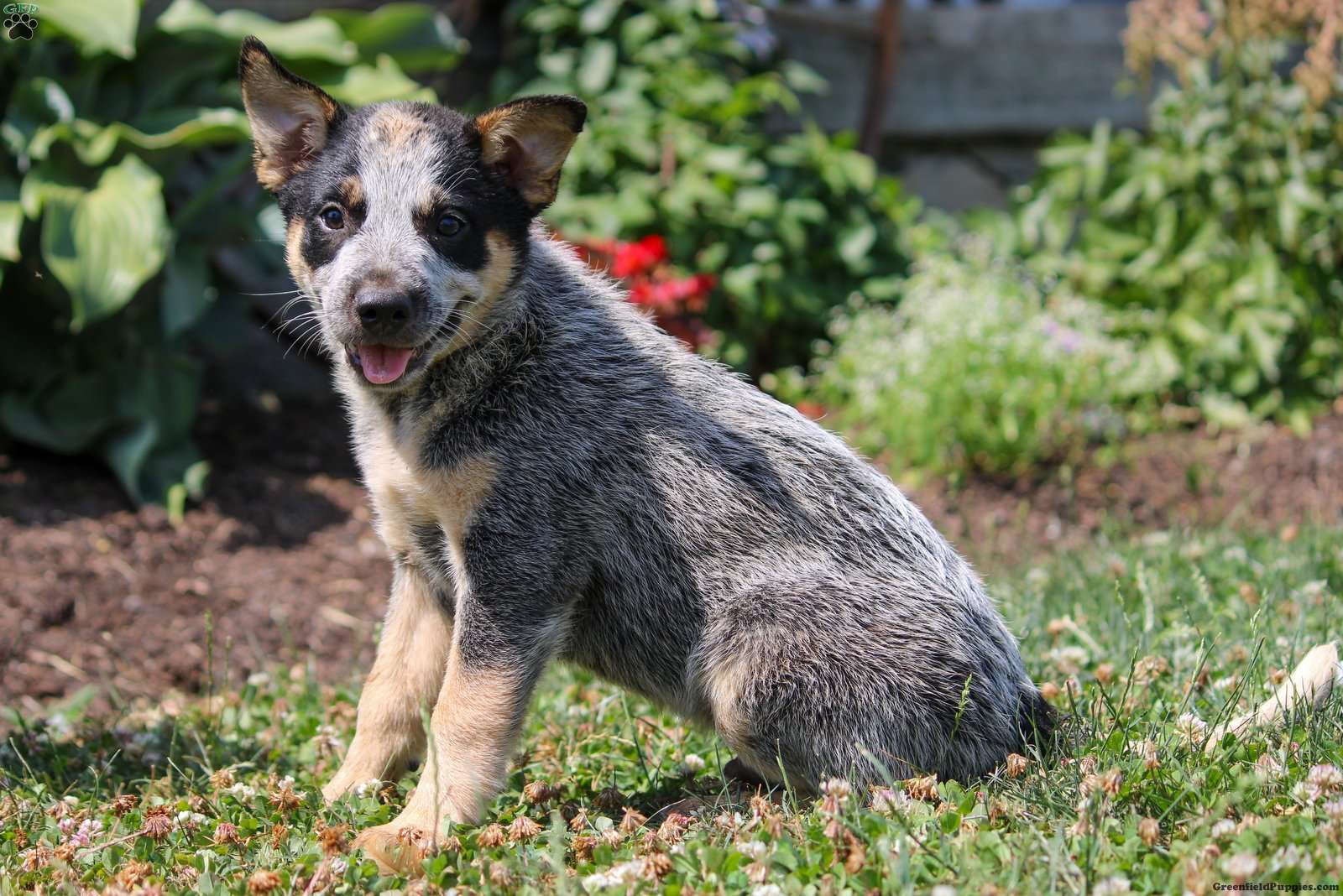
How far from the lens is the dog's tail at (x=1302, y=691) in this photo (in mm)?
3045

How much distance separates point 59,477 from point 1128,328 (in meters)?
6.18

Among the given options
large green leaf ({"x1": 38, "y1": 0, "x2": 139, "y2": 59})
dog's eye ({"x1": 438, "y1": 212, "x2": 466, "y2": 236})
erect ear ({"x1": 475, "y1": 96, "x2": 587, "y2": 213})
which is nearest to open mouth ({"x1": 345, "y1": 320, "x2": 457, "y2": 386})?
dog's eye ({"x1": 438, "y1": 212, "x2": 466, "y2": 236})

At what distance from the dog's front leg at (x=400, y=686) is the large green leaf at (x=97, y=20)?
3.44 m

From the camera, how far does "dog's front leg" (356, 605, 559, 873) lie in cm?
306

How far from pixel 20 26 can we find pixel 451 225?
3771 millimetres

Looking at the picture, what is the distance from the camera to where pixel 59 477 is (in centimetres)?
606

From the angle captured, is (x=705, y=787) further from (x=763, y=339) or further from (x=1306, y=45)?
(x=1306, y=45)

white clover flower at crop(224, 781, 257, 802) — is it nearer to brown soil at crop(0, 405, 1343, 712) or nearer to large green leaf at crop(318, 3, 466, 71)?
brown soil at crop(0, 405, 1343, 712)

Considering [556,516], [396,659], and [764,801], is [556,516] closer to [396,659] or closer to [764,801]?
[396,659]

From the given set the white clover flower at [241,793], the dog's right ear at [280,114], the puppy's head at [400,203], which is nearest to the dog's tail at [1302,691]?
the puppy's head at [400,203]

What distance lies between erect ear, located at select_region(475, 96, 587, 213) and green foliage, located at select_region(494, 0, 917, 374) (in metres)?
3.83

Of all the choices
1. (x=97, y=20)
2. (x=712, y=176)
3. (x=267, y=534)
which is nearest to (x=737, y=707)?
(x=267, y=534)

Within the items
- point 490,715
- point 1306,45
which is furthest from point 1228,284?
point 490,715

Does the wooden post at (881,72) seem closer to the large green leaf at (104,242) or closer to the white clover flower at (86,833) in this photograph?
the large green leaf at (104,242)
